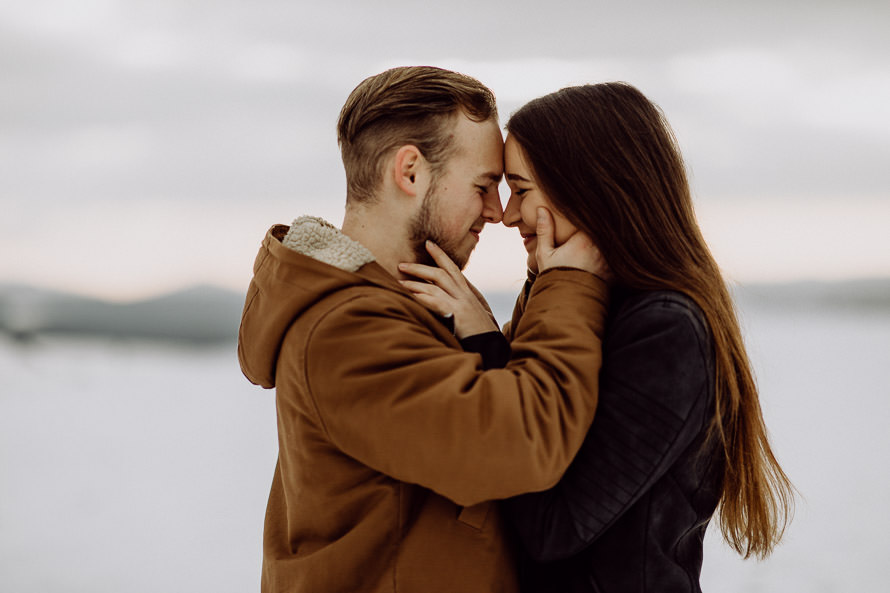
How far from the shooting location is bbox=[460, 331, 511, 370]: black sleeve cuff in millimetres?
1135

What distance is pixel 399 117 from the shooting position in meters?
1.25

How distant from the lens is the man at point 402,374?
3.16 ft

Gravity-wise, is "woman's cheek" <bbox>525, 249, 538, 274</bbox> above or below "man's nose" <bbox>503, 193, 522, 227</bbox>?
below

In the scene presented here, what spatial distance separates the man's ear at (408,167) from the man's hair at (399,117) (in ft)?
0.05

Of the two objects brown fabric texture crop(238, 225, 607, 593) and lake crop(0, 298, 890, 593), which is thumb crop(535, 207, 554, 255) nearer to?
brown fabric texture crop(238, 225, 607, 593)

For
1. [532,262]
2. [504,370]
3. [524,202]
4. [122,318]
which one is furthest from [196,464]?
[504,370]

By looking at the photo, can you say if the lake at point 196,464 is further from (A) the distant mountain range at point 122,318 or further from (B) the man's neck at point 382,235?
(B) the man's neck at point 382,235

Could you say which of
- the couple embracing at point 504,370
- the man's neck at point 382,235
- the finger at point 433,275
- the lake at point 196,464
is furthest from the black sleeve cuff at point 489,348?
the lake at point 196,464

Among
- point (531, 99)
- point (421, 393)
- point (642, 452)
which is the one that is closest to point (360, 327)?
point (421, 393)

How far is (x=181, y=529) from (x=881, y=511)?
11.9 ft

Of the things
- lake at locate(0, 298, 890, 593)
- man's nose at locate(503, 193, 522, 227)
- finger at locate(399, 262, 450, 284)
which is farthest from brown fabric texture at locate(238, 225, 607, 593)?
lake at locate(0, 298, 890, 593)

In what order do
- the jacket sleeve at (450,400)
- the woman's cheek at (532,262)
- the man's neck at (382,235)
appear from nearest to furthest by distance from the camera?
the jacket sleeve at (450,400), the man's neck at (382,235), the woman's cheek at (532,262)

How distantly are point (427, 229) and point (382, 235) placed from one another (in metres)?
0.08

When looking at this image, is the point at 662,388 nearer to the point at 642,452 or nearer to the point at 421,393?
the point at 642,452
